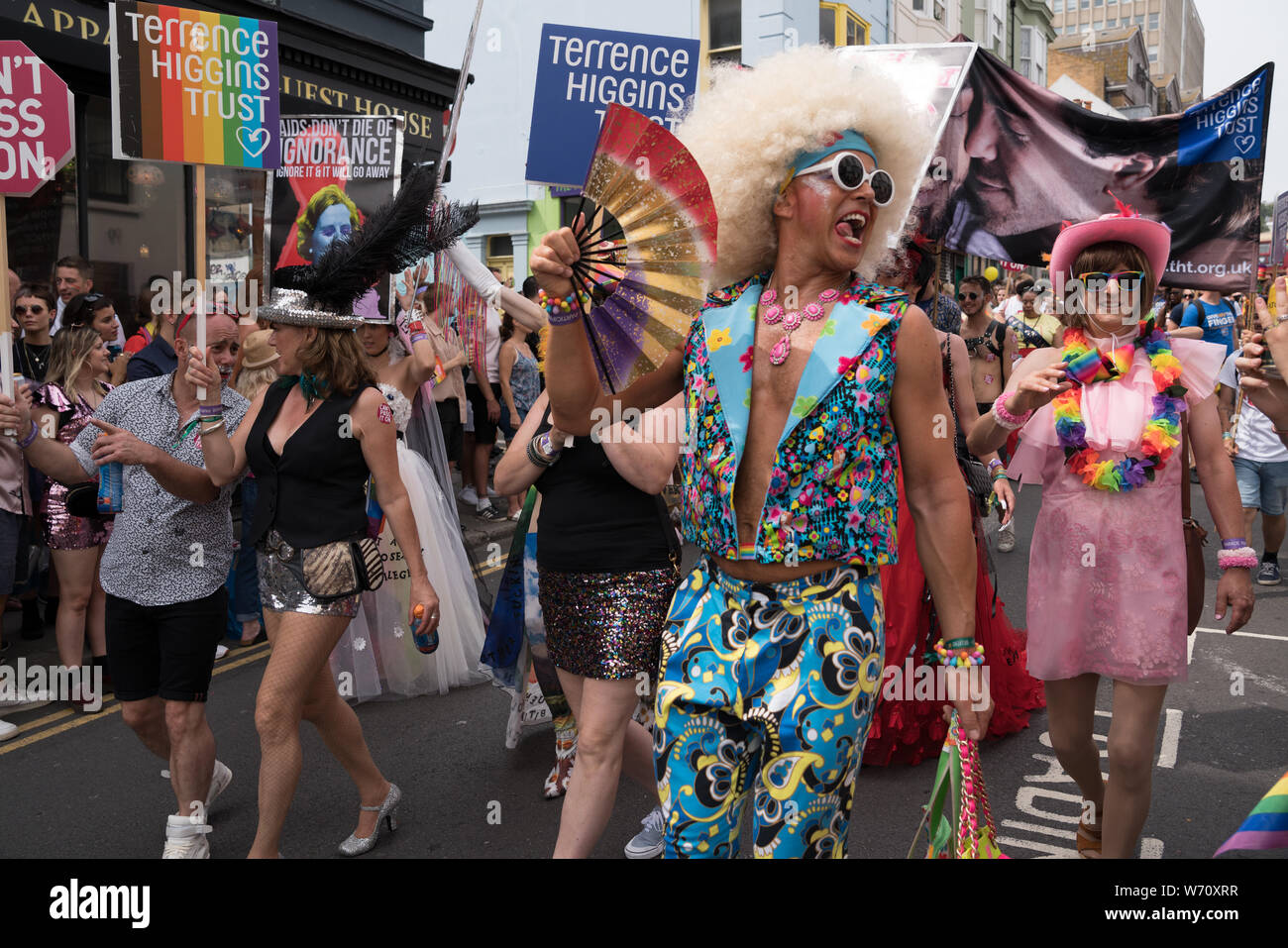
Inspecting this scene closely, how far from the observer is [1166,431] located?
3.26m

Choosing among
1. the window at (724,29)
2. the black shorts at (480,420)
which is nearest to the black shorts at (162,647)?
the black shorts at (480,420)

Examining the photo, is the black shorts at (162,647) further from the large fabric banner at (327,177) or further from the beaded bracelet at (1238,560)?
the beaded bracelet at (1238,560)

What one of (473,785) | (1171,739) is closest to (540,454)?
(473,785)

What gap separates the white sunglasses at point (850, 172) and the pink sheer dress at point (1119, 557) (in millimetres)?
1339

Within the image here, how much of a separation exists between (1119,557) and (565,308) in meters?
2.04

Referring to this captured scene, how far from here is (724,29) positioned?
25.1 m

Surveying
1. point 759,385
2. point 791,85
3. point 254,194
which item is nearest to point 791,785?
point 759,385

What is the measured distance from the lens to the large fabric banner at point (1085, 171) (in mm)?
5438

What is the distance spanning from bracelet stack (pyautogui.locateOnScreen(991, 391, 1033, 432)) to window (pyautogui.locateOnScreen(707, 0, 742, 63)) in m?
23.4

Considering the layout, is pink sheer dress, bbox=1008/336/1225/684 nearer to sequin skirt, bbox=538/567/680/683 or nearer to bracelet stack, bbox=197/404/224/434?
sequin skirt, bbox=538/567/680/683

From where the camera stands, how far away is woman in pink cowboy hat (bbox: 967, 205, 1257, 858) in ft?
10.6

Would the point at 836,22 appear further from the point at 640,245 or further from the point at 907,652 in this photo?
the point at 640,245

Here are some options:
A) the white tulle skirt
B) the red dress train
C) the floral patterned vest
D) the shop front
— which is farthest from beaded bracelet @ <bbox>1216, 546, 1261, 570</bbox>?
the shop front

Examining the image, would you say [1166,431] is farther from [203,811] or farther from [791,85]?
[203,811]
